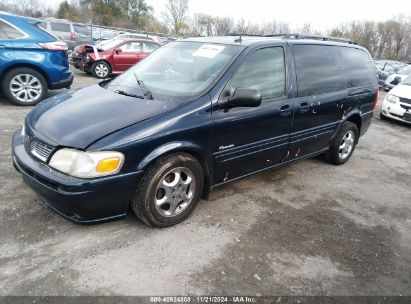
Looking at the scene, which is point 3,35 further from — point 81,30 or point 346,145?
point 81,30

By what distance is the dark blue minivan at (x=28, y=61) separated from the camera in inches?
248

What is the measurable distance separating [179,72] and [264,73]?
0.90 m

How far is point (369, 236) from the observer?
11.0 feet

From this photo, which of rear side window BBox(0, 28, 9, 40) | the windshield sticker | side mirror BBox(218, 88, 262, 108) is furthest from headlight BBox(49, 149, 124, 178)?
rear side window BBox(0, 28, 9, 40)

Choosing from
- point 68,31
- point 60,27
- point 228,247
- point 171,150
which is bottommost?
point 228,247

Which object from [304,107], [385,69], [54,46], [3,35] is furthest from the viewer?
[385,69]

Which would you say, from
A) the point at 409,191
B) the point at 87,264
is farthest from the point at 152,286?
the point at 409,191

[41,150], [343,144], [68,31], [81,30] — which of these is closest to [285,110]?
[343,144]

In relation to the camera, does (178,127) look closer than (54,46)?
Yes

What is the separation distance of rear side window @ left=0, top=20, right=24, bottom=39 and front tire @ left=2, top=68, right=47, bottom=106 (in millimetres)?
599

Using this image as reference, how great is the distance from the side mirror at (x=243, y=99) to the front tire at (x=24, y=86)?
5041 millimetres

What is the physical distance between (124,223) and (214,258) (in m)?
0.93

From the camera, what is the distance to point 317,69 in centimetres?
423

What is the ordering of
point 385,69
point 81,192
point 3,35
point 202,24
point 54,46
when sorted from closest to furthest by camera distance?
point 81,192
point 3,35
point 54,46
point 385,69
point 202,24
